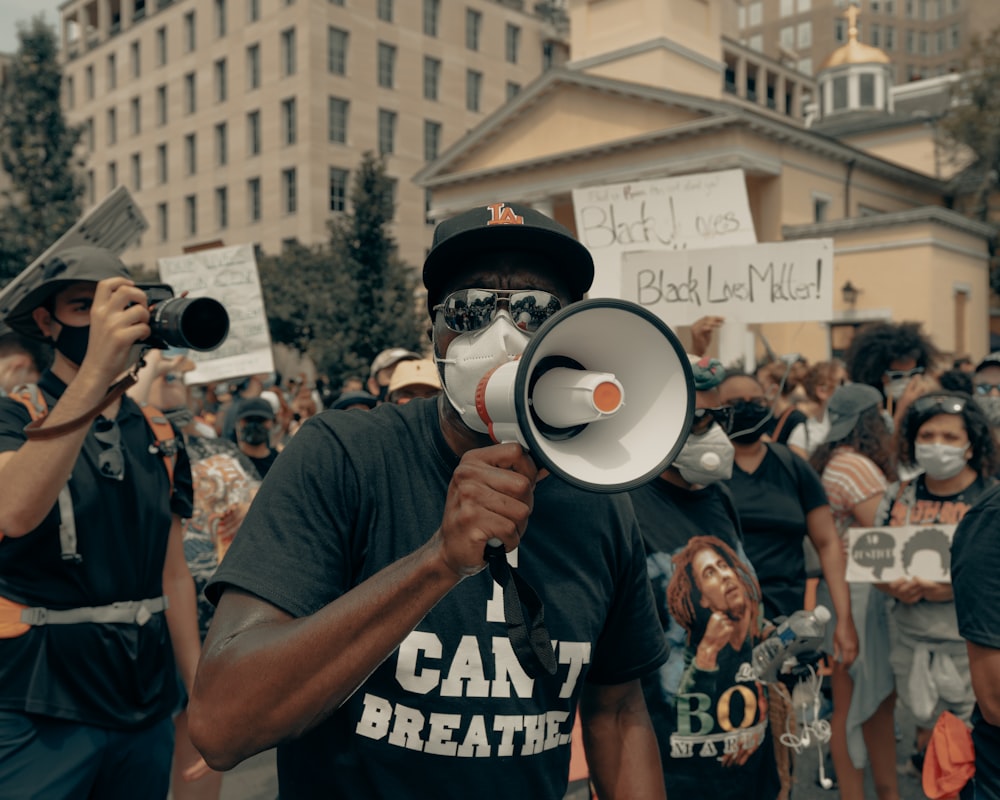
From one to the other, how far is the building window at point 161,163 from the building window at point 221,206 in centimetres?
558

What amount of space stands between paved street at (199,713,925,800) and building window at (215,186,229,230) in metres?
49.2

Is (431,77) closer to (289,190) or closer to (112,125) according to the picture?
(289,190)

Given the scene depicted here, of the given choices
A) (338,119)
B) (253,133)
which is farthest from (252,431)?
(253,133)

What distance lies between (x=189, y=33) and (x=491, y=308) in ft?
193

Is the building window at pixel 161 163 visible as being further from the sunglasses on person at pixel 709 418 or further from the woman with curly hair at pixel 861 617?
the sunglasses on person at pixel 709 418

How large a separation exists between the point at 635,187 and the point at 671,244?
56cm

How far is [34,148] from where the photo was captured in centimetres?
3112

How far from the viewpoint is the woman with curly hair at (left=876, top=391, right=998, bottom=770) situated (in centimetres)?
412

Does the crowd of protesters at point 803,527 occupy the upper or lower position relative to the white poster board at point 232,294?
lower

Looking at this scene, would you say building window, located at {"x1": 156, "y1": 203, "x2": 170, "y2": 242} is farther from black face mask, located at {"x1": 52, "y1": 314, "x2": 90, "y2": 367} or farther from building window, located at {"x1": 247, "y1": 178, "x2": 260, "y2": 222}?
black face mask, located at {"x1": 52, "y1": 314, "x2": 90, "y2": 367}

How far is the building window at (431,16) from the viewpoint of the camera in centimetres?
5200

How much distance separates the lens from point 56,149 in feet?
103

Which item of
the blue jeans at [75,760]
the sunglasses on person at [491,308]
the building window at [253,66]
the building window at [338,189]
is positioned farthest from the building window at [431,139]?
the sunglasses on person at [491,308]

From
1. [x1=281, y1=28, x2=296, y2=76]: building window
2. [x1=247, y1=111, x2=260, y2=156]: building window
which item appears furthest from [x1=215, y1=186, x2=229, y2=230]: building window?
[x1=281, y1=28, x2=296, y2=76]: building window
